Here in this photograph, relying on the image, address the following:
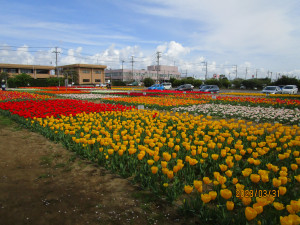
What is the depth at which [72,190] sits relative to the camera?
3.74m

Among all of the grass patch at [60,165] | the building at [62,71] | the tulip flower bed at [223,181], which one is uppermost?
the building at [62,71]

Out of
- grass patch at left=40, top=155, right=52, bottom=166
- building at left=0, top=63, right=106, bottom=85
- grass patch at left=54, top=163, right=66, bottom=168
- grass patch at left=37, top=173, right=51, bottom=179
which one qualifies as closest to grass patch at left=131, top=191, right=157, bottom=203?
grass patch at left=37, top=173, right=51, bottom=179

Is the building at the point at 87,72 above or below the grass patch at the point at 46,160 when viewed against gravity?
above

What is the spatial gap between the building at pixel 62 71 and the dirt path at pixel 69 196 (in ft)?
262

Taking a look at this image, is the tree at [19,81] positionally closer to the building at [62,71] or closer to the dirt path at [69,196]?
the building at [62,71]

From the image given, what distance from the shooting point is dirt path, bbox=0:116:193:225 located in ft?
9.86

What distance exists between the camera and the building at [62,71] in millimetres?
76469

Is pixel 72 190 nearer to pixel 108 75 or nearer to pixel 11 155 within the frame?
pixel 11 155

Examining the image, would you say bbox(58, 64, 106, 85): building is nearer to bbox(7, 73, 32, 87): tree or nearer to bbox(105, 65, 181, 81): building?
bbox(105, 65, 181, 81): building

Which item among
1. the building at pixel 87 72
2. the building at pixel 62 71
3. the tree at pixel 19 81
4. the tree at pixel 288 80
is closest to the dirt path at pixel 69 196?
the tree at pixel 19 81

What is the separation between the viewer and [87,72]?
293ft

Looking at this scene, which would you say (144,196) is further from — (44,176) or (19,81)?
(19,81)

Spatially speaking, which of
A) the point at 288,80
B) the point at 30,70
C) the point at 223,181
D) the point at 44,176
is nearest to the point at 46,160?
the point at 44,176

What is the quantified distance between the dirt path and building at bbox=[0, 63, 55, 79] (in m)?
83.7
